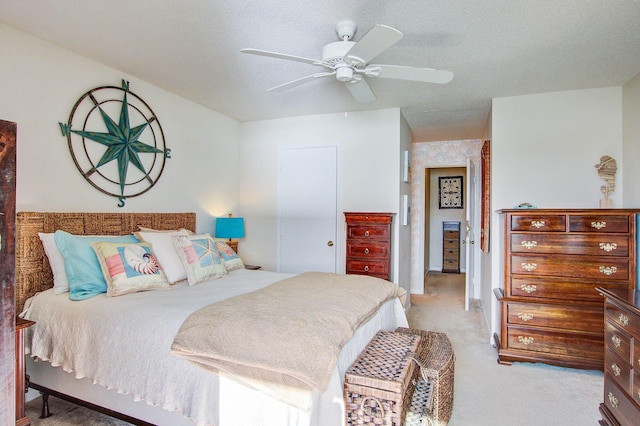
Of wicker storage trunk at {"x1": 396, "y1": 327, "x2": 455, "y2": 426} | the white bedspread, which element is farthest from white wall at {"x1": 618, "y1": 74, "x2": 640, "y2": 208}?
the white bedspread

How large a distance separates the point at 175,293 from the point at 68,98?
1.72 m

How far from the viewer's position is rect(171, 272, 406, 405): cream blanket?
59.3 inches

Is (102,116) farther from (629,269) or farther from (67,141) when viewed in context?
(629,269)

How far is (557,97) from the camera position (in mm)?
3551

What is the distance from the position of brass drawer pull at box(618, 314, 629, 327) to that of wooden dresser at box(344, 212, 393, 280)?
206 centimetres

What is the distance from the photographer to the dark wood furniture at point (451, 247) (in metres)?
7.89

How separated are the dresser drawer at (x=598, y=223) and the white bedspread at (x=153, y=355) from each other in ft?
5.98

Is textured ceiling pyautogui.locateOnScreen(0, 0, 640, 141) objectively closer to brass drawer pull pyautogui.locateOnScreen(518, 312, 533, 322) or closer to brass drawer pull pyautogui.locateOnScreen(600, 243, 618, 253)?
brass drawer pull pyautogui.locateOnScreen(600, 243, 618, 253)

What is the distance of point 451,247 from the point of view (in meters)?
7.95

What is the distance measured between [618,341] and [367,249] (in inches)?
87.6

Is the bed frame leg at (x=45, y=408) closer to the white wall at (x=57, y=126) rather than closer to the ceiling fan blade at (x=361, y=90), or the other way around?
the white wall at (x=57, y=126)

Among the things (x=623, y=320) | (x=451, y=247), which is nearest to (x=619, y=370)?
(x=623, y=320)

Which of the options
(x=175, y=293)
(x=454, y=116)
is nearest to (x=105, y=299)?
(x=175, y=293)

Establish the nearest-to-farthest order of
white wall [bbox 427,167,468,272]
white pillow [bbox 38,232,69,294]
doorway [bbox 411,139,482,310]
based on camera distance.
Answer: white pillow [bbox 38,232,69,294], doorway [bbox 411,139,482,310], white wall [bbox 427,167,468,272]
